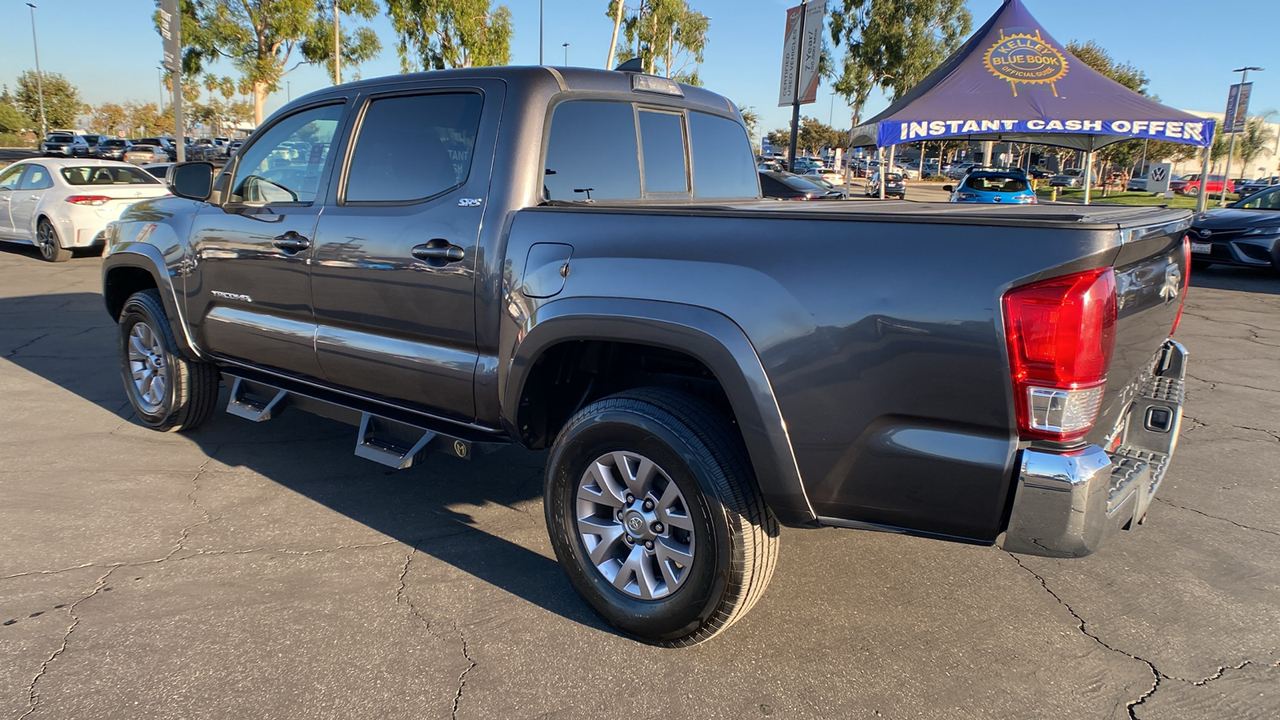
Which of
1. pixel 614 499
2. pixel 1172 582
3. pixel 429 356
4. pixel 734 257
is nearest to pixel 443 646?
pixel 614 499

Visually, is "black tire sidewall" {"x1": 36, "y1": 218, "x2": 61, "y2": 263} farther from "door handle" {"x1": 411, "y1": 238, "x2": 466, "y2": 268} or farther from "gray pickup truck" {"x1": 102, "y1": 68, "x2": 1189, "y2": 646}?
"door handle" {"x1": 411, "y1": 238, "x2": 466, "y2": 268}

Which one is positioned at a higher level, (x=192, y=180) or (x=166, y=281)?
(x=192, y=180)

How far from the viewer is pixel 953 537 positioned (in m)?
2.31

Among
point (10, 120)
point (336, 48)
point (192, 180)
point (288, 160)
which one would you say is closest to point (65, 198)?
point (192, 180)

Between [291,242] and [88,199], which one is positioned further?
[88,199]

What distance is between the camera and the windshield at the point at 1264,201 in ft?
43.3

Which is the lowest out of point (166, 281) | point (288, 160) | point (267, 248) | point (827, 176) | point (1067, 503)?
point (1067, 503)

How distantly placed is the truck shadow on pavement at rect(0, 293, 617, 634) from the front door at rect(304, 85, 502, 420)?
635mm

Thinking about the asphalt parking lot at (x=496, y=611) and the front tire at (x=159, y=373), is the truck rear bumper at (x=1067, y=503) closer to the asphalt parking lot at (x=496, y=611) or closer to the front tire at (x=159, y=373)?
the asphalt parking lot at (x=496, y=611)

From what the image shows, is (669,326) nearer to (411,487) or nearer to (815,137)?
(411,487)

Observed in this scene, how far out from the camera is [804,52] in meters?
14.1

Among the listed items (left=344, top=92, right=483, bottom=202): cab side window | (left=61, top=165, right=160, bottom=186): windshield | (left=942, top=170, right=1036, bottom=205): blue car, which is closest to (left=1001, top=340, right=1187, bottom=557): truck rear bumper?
(left=344, top=92, right=483, bottom=202): cab side window

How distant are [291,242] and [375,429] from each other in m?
0.95

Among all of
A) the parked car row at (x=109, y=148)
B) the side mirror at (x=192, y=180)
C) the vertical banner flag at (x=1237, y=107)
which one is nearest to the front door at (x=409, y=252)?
the side mirror at (x=192, y=180)
